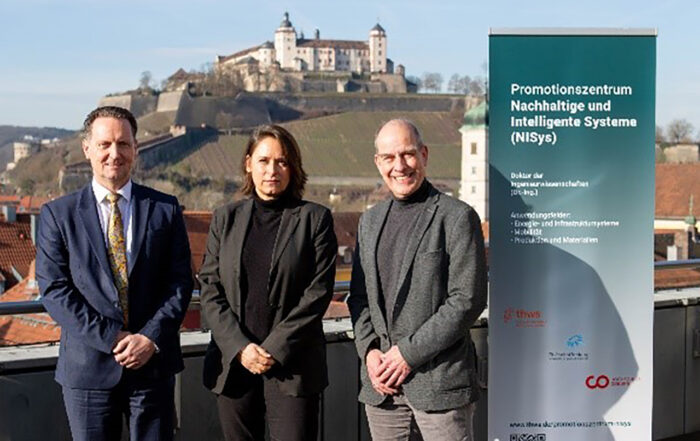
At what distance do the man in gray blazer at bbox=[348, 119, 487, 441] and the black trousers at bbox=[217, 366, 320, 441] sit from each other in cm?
20

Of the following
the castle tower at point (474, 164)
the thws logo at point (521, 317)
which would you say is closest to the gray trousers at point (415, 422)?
the thws logo at point (521, 317)

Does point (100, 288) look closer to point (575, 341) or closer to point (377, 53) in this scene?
point (575, 341)

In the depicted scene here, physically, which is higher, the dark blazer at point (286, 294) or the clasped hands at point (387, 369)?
the dark blazer at point (286, 294)

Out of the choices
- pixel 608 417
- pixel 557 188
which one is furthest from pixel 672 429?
pixel 557 188

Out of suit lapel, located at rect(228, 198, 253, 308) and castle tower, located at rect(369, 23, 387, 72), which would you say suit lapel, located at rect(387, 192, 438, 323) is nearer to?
suit lapel, located at rect(228, 198, 253, 308)

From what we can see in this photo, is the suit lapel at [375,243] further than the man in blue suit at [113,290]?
Yes

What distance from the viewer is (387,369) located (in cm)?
287

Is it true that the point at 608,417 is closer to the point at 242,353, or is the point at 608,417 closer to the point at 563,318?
the point at 563,318

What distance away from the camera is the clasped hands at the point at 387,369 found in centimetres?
286

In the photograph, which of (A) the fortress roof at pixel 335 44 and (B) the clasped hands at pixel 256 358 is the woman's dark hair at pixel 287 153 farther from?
(A) the fortress roof at pixel 335 44

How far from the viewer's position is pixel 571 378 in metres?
3.33

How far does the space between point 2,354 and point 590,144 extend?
1.82 meters

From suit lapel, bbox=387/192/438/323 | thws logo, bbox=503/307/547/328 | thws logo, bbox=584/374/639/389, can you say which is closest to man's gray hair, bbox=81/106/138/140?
suit lapel, bbox=387/192/438/323

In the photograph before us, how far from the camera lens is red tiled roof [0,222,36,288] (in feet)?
104
